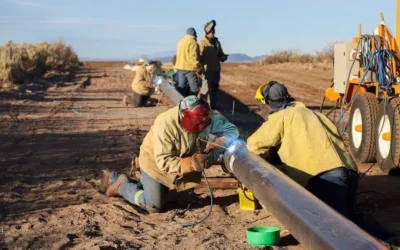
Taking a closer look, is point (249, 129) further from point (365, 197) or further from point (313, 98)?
point (313, 98)

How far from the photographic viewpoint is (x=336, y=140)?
656cm

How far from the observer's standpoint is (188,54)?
1606cm

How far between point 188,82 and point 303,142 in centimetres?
1015

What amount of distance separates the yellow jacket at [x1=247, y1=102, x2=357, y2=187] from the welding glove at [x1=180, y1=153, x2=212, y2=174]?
0.60 meters

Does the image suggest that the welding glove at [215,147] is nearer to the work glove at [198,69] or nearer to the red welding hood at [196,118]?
the red welding hood at [196,118]

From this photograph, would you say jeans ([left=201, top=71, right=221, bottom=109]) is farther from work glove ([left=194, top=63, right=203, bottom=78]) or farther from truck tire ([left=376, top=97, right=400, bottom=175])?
truck tire ([left=376, top=97, right=400, bottom=175])

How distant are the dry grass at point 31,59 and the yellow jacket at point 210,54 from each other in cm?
1077

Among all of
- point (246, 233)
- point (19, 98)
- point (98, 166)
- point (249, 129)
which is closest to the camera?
point (246, 233)

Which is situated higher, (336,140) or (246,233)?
(336,140)

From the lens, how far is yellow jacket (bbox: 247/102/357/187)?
20.9ft

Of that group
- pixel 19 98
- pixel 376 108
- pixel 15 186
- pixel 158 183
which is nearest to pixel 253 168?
pixel 158 183

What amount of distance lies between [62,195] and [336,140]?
10.7 ft

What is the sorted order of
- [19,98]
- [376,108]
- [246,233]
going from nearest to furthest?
[246,233] → [376,108] → [19,98]

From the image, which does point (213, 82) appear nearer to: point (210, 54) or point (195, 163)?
point (210, 54)
